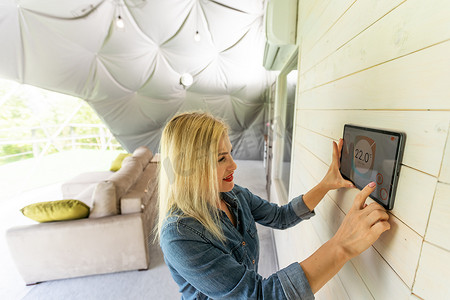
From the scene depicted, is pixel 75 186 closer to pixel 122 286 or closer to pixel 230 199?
pixel 122 286

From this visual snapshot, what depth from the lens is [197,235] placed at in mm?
619

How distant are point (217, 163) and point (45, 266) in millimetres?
2107

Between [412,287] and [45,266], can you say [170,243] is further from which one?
[45,266]

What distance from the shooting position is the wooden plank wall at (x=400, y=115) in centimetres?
34

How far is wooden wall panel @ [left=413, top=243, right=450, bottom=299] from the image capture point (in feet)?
1.10

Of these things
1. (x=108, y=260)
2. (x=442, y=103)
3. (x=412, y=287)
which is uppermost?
(x=442, y=103)

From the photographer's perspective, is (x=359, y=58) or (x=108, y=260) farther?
(x=108, y=260)

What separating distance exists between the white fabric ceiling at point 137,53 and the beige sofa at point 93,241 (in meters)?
2.24

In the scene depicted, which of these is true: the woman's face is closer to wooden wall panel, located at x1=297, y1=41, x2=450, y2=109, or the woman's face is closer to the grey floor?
wooden wall panel, located at x1=297, y1=41, x2=450, y2=109

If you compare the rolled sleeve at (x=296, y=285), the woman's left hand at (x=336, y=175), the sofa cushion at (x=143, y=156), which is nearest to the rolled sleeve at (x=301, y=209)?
the woman's left hand at (x=336, y=175)

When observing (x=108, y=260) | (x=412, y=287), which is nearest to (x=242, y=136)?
(x=108, y=260)

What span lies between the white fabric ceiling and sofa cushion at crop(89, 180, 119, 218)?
7.30ft

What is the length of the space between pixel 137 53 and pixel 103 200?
2.94 m

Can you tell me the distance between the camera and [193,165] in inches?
28.4
